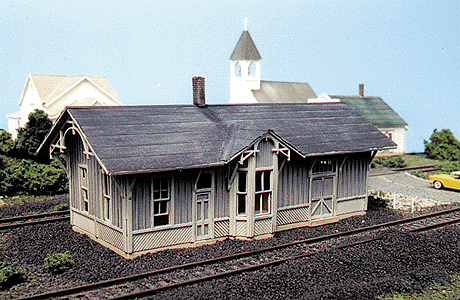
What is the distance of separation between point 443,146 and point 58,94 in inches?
1386

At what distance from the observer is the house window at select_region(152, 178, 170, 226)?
1755cm

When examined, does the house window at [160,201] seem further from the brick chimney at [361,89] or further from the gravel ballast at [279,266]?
the brick chimney at [361,89]

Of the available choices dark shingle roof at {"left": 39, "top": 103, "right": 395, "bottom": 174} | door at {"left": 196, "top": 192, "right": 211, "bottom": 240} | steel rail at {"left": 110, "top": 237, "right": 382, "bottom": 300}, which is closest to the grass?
steel rail at {"left": 110, "top": 237, "right": 382, "bottom": 300}

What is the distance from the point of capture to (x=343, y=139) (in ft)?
72.7

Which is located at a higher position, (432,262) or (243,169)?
(243,169)

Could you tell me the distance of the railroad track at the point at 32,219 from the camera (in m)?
20.8

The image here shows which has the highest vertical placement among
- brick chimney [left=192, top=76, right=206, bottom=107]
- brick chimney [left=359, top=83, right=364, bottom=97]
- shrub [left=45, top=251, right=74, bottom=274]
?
brick chimney [left=359, top=83, right=364, bottom=97]

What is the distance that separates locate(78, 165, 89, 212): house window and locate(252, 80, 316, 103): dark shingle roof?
31.8 m

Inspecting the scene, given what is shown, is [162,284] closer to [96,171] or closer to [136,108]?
[96,171]

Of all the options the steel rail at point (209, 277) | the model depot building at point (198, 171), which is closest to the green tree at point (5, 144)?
the model depot building at point (198, 171)

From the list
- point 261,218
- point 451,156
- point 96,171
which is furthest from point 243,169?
point 451,156

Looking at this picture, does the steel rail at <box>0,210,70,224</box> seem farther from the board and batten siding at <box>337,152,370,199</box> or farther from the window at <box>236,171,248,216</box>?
the board and batten siding at <box>337,152,370,199</box>

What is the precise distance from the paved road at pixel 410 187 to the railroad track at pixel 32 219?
732 inches

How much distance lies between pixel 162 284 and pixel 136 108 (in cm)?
802
